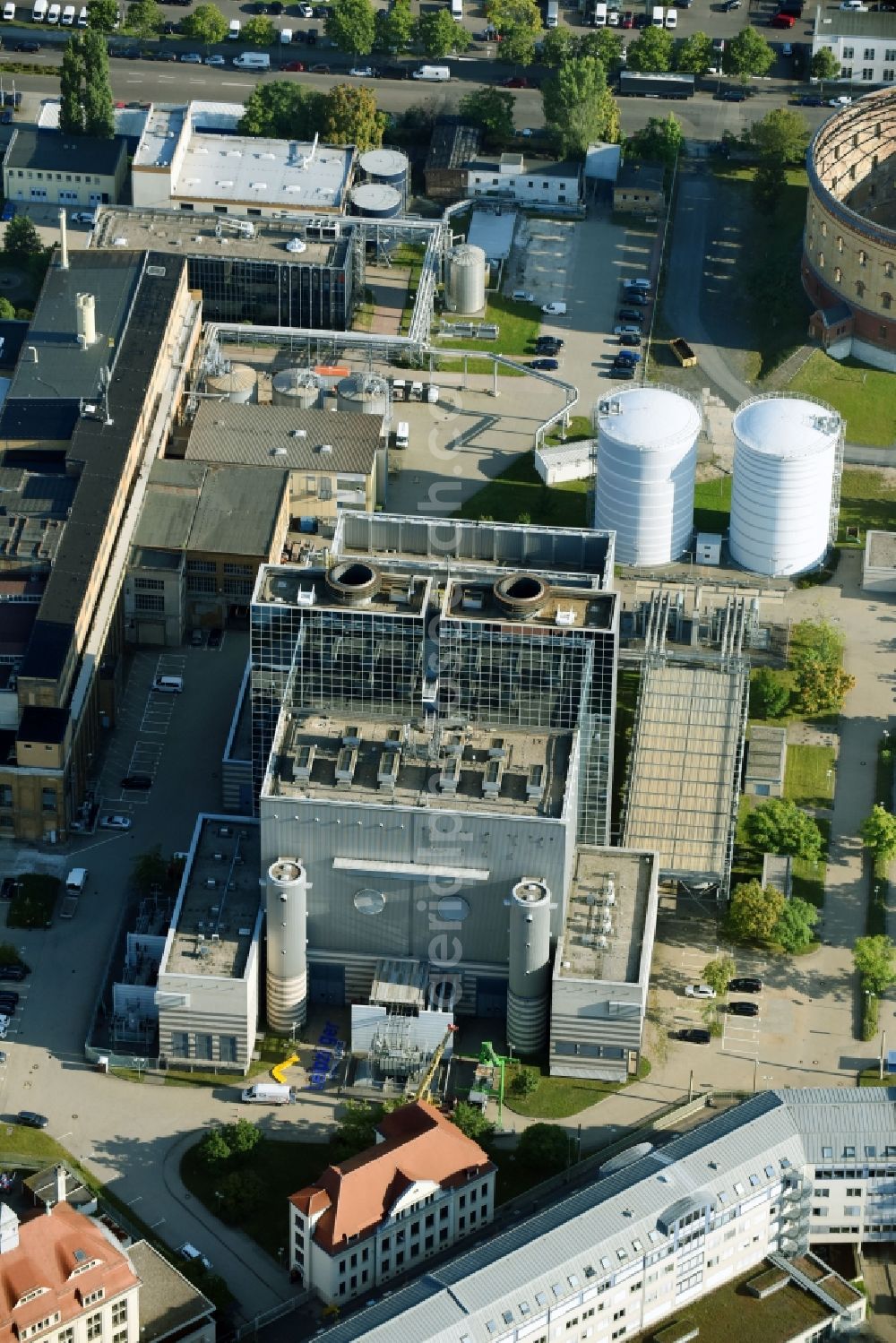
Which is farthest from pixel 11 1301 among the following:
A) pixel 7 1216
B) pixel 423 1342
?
pixel 423 1342

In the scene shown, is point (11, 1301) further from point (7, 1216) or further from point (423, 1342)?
point (423, 1342)
